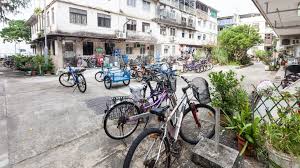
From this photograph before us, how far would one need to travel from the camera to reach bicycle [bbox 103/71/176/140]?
3062 millimetres

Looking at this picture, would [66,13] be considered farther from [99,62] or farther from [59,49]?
[99,62]

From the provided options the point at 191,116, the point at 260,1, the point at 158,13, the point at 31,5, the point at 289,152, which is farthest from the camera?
the point at 158,13

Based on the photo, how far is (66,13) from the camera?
13523 mm

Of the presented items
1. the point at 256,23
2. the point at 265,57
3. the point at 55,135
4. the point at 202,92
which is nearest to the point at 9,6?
the point at 55,135

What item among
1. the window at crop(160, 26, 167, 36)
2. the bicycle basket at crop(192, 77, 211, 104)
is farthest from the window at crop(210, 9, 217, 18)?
the bicycle basket at crop(192, 77, 211, 104)

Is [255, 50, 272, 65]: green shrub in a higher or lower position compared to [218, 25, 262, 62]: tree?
lower

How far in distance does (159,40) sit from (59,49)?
11.3 m

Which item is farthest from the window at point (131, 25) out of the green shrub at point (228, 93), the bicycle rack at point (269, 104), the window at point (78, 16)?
the bicycle rack at point (269, 104)

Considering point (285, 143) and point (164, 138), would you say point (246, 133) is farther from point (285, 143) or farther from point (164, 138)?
point (164, 138)

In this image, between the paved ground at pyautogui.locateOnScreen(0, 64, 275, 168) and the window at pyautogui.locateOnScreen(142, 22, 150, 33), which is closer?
the paved ground at pyautogui.locateOnScreen(0, 64, 275, 168)

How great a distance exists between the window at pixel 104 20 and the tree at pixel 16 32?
16.2 m

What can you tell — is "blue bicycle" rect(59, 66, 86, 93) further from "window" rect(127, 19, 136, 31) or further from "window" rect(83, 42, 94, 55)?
"window" rect(127, 19, 136, 31)

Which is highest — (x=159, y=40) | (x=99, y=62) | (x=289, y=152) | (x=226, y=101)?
(x=159, y=40)

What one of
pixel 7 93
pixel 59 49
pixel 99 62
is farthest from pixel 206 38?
pixel 7 93
